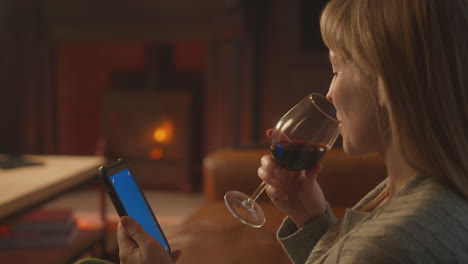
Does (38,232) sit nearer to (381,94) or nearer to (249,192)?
(249,192)

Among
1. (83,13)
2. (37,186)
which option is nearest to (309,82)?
(83,13)

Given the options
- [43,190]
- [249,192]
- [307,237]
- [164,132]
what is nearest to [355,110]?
[307,237]

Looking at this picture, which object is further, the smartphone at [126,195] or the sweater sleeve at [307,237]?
the sweater sleeve at [307,237]

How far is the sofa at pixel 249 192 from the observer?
128cm

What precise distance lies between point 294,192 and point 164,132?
9.55 feet

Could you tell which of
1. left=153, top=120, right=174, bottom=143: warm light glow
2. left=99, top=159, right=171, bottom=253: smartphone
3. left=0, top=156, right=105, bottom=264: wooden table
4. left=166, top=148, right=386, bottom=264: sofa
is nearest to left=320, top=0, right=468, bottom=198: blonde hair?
left=99, top=159, right=171, bottom=253: smartphone

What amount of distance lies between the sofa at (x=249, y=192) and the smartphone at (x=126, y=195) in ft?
1.17

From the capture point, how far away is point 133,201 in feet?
2.73

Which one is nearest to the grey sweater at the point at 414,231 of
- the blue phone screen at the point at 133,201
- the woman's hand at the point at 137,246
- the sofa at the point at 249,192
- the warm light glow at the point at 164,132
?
the woman's hand at the point at 137,246

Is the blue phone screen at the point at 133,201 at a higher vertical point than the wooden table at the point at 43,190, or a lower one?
higher

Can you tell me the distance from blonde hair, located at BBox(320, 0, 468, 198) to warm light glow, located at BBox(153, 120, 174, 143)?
3.19 metres

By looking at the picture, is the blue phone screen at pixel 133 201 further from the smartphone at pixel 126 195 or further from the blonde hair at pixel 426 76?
the blonde hair at pixel 426 76

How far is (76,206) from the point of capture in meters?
3.53

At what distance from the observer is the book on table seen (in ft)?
6.33
